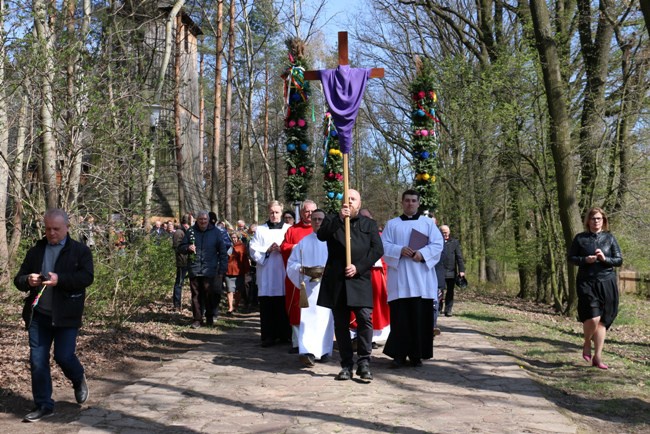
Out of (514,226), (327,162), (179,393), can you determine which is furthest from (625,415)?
(514,226)

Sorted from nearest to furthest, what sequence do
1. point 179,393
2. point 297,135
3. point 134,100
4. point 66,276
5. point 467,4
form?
point 66,276
point 179,393
point 134,100
point 297,135
point 467,4

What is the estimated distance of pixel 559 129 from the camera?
1409 cm

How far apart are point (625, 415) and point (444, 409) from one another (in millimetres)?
1672

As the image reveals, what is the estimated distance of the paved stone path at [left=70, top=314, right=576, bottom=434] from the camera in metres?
5.77

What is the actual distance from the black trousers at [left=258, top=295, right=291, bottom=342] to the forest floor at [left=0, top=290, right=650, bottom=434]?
1.13 m

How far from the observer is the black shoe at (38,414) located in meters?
5.95

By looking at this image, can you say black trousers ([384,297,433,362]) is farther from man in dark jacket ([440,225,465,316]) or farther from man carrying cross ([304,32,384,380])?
man in dark jacket ([440,225,465,316])

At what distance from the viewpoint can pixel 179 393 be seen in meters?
7.01

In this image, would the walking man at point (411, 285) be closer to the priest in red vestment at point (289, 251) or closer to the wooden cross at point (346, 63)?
the wooden cross at point (346, 63)

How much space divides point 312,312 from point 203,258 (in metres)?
3.59

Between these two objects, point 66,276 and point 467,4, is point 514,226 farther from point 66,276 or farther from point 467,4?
point 66,276

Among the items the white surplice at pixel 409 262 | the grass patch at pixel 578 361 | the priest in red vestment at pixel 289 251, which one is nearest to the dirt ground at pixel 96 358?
the priest in red vestment at pixel 289 251

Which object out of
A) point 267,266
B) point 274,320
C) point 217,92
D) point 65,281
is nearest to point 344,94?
point 267,266

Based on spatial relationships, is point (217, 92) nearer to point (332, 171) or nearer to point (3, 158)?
point (332, 171)
